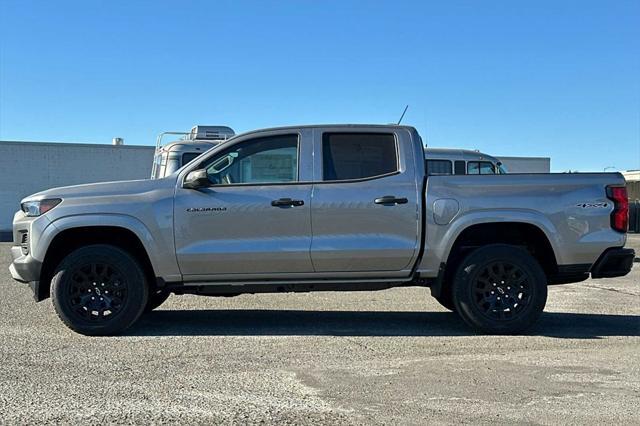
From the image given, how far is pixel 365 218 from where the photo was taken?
632cm

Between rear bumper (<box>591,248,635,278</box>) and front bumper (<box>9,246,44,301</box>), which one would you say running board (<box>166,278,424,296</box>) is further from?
rear bumper (<box>591,248,635,278</box>)

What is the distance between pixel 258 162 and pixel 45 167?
21425 mm

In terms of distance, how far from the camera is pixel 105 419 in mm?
3906

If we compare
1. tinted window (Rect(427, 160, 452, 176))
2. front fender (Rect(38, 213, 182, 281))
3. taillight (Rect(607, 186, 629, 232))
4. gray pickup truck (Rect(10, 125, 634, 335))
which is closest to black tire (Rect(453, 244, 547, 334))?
gray pickup truck (Rect(10, 125, 634, 335))

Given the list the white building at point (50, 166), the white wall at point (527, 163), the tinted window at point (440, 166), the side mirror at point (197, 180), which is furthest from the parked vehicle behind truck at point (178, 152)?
the white wall at point (527, 163)

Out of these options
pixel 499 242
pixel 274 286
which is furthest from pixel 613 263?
pixel 274 286

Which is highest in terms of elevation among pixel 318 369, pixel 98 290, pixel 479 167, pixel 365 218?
pixel 479 167

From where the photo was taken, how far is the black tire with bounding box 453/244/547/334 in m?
6.36

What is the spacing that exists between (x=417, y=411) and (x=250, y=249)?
2694 mm

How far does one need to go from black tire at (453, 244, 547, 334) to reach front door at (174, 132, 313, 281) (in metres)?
1.61

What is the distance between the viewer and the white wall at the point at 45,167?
2519cm

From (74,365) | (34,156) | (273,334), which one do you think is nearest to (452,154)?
(273,334)

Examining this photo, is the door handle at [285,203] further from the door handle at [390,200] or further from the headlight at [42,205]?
the headlight at [42,205]

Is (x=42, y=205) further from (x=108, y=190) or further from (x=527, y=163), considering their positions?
(x=527, y=163)
